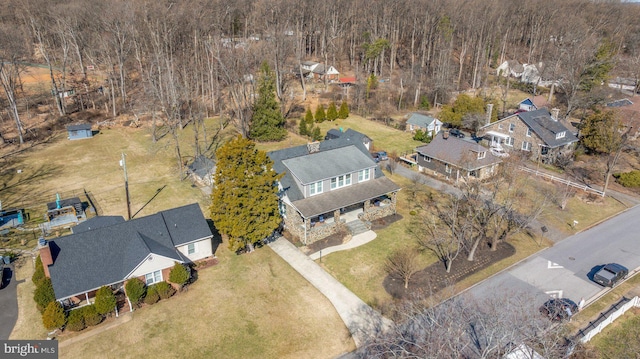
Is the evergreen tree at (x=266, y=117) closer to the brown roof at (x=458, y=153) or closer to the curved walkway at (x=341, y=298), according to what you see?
the brown roof at (x=458, y=153)

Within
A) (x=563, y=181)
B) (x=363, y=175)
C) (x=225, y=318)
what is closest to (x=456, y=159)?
(x=563, y=181)

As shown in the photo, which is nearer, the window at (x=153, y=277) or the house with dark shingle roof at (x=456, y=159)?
the window at (x=153, y=277)

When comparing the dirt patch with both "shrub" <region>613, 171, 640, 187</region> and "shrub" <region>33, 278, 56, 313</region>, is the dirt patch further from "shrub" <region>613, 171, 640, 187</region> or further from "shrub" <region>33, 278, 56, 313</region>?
"shrub" <region>613, 171, 640, 187</region>

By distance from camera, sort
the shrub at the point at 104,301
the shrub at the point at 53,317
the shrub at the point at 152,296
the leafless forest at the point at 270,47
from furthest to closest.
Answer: the leafless forest at the point at 270,47 < the shrub at the point at 152,296 < the shrub at the point at 104,301 < the shrub at the point at 53,317

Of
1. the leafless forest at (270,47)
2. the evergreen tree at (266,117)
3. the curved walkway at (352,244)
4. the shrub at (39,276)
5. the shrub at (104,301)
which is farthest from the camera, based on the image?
the leafless forest at (270,47)

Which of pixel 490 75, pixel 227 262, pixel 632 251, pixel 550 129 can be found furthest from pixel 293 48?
pixel 632 251

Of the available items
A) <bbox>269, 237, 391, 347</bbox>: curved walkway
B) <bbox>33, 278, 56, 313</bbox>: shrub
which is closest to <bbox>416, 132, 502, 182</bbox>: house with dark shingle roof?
<bbox>269, 237, 391, 347</bbox>: curved walkway

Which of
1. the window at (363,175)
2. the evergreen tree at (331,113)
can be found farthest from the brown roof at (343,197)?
the evergreen tree at (331,113)

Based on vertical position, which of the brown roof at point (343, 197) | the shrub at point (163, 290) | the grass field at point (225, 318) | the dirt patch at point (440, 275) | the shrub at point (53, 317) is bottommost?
the grass field at point (225, 318)
